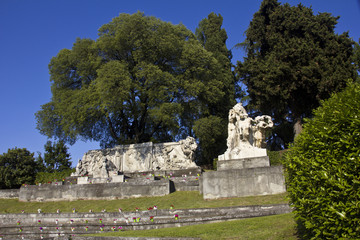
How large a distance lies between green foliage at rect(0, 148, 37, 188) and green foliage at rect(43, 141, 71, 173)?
8.67 ft

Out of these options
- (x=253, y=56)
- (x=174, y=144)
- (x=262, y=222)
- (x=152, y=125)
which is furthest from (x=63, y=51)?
(x=262, y=222)

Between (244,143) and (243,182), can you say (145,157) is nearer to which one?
(244,143)

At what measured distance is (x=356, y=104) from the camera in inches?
205

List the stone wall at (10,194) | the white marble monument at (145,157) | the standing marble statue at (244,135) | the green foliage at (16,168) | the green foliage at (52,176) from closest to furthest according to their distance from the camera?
the standing marble statue at (244,135)
the stone wall at (10,194)
the white marble monument at (145,157)
the green foliage at (52,176)
the green foliage at (16,168)

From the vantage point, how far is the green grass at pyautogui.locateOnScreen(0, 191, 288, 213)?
1235 cm

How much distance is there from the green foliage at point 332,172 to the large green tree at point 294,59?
772 inches

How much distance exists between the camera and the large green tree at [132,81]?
25.9 meters

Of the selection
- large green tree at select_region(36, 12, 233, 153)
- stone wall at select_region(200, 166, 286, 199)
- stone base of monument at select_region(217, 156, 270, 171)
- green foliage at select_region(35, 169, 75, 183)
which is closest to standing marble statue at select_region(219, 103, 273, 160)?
stone base of monument at select_region(217, 156, 270, 171)

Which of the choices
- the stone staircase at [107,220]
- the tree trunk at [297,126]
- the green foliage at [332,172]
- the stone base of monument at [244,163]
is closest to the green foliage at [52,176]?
the stone staircase at [107,220]

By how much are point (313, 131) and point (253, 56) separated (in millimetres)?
23710

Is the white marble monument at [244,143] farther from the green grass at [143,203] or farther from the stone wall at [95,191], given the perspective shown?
the stone wall at [95,191]

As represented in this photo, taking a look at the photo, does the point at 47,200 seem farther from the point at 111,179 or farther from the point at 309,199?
the point at 309,199

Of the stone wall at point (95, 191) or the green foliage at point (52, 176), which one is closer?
the stone wall at point (95, 191)

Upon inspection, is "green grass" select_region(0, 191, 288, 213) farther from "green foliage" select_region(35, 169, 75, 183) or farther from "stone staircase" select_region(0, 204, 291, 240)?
"green foliage" select_region(35, 169, 75, 183)
